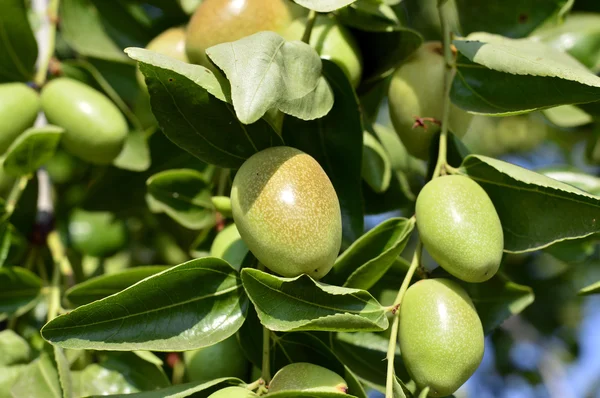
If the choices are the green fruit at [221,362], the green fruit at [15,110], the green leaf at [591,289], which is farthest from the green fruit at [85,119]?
the green leaf at [591,289]

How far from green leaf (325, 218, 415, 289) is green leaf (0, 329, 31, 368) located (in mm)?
638

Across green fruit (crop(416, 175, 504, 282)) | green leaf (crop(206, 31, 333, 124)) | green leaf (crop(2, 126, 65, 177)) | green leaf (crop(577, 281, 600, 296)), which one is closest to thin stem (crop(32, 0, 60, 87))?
green leaf (crop(2, 126, 65, 177))

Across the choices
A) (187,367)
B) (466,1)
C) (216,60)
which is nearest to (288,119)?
(216,60)

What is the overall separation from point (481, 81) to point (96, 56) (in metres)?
0.96

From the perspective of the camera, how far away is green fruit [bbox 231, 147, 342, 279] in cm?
92

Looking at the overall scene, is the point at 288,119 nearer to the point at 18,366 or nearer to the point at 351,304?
the point at 351,304

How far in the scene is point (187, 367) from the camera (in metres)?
1.23

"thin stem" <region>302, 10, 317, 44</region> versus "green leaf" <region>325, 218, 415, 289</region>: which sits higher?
"thin stem" <region>302, 10, 317, 44</region>

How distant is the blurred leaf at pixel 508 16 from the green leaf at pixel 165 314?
0.88 meters

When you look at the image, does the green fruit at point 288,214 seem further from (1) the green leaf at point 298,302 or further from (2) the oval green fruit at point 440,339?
(2) the oval green fruit at point 440,339

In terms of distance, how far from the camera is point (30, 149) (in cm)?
141

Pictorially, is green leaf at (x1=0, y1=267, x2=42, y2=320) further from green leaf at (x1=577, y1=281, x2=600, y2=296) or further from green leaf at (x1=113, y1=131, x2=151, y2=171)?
green leaf at (x1=577, y1=281, x2=600, y2=296)

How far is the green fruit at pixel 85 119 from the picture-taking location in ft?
4.73

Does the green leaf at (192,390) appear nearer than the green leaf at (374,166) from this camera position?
Yes
